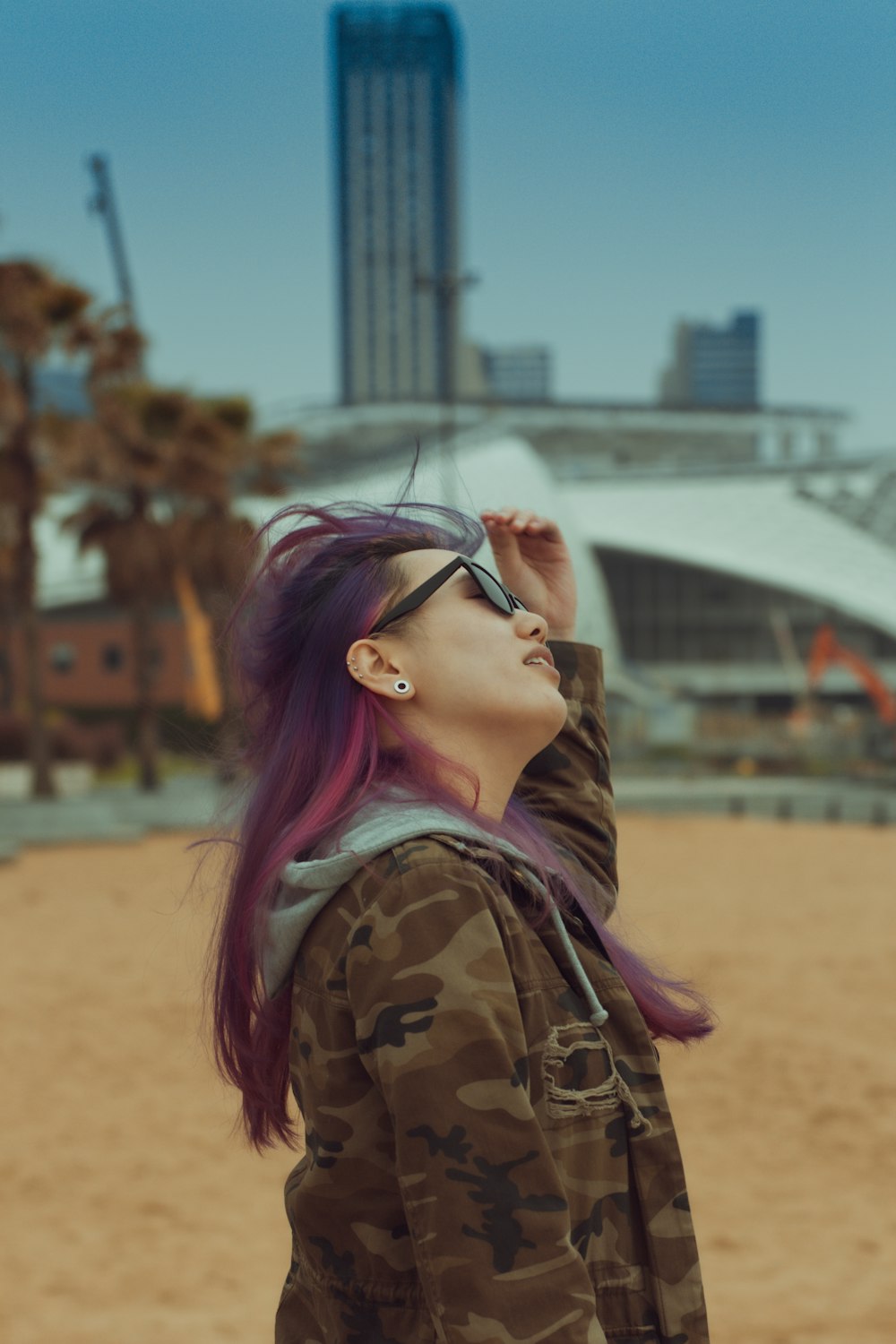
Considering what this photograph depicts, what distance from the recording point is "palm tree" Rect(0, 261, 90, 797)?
20047 millimetres

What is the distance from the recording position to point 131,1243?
500 cm

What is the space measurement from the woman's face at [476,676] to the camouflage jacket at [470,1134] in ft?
0.61

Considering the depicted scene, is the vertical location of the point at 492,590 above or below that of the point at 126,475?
above

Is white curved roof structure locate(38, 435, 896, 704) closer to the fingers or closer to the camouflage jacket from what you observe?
the fingers

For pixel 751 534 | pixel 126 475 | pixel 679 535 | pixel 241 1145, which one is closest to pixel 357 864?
pixel 241 1145

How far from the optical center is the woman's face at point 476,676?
1598 mm

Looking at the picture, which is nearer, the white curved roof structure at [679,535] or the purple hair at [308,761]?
the purple hair at [308,761]

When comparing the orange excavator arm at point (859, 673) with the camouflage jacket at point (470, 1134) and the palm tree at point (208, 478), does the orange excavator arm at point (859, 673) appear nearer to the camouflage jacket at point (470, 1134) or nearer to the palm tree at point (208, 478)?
the palm tree at point (208, 478)

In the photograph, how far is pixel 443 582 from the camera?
5.40 ft

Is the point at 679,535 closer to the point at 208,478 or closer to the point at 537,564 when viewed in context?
the point at 208,478

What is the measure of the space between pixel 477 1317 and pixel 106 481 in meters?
23.5

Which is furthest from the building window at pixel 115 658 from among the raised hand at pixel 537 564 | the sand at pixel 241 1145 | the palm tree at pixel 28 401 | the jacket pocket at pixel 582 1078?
the jacket pocket at pixel 582 1078

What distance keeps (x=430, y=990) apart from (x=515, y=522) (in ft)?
2.75

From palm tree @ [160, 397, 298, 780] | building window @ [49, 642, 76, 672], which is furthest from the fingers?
building window @ [49, 642, 76, 672]
